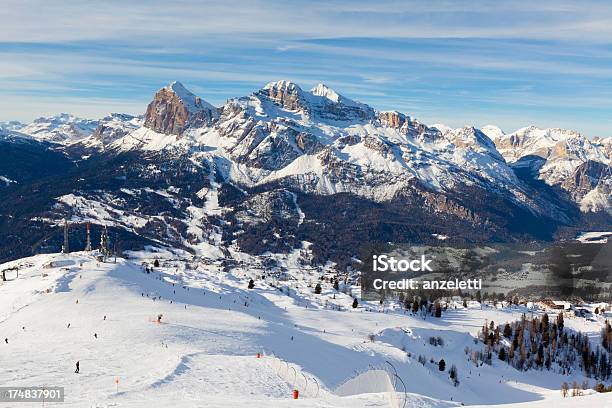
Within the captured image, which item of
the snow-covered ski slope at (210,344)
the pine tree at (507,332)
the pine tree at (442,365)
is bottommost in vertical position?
the pine tree at (507,332)

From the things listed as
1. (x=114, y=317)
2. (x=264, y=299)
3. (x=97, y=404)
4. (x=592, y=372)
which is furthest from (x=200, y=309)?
(x=592, y=372)

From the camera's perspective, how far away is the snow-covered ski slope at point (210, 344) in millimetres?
54094

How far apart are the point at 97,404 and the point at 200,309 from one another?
77137 mm

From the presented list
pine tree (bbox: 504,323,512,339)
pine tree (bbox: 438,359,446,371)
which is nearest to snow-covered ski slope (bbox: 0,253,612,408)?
pine tree (bbox: 438,359,446,371)

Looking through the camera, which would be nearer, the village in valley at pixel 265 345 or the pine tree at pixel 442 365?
the village in valley at pixel 265 345

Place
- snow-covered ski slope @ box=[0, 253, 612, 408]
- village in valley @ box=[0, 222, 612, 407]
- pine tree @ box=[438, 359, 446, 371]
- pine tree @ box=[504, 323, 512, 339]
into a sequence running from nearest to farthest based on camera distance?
snow-covered ski slope @ box=[0, 253, 612, 408]
village in valley @ box=[0, 222, 612, 407]
pine tree @ box=[438, 359, 446, 371]
pine tree @ box=[504, 323, 512, 339]

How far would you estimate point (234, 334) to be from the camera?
297 ft

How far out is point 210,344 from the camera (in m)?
80.6

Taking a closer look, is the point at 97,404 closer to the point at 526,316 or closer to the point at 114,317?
the point at 114,317

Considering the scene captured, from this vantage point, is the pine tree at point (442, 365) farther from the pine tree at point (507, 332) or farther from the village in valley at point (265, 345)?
the pine tree at point (507, 332)

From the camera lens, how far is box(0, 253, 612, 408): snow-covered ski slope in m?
54.1

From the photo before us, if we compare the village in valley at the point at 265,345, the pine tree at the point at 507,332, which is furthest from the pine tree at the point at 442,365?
the pine tree at the point at 507,332

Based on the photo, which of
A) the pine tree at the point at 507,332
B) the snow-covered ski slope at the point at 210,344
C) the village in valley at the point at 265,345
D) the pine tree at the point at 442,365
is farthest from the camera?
the pine tree at the point at 507,332

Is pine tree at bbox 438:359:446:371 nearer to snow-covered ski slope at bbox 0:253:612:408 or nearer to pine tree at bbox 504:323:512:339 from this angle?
snow-covered ski slope at bbox 0:253:612:408
